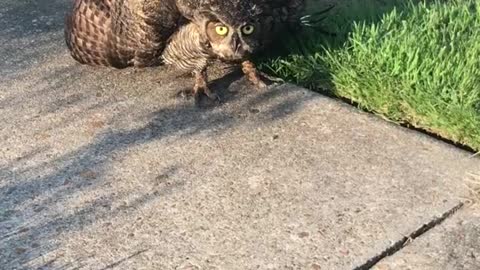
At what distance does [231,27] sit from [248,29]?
0.09 m

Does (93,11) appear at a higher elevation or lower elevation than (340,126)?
higher

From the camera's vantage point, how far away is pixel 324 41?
4578mm

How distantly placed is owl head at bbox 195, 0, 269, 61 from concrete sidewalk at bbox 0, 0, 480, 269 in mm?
290

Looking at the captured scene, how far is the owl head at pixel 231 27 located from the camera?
4008 millimetres

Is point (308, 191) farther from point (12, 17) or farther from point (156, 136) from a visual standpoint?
Answer: point (12, 17)

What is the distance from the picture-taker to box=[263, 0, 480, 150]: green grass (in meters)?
4.02

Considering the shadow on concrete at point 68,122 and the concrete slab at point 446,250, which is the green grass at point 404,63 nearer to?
the shadow on concrete at point 68,122

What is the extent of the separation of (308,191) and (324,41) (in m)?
1.20

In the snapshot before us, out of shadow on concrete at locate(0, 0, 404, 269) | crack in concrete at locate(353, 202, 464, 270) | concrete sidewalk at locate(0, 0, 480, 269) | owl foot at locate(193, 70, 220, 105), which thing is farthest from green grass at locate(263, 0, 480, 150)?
crack in concrete at locate(353, 202, 464, 270)

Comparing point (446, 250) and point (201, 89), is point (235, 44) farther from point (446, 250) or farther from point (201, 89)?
point (446, 250)

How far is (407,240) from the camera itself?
329 centimetres

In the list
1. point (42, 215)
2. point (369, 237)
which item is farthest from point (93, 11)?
point (369, 237)

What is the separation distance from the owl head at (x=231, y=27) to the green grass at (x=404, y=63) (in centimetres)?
45

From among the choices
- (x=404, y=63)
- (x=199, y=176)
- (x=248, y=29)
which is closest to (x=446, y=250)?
(x=199, y=176)
